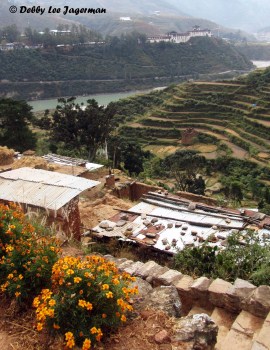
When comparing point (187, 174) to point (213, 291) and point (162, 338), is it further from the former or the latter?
point (162, 338)

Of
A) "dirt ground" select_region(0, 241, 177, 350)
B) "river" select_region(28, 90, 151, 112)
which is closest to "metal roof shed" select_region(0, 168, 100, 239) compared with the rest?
"dirt ground" select_region(0, 241, 177, 350)

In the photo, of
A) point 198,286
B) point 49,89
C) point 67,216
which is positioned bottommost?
point 49,89

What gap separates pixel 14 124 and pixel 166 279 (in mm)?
16906

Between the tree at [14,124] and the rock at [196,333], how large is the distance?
56.9 ft

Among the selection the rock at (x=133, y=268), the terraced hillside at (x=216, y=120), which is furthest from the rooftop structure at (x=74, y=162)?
the terraced hillside at (x=216, y=120)

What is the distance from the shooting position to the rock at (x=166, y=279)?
3.72 metres

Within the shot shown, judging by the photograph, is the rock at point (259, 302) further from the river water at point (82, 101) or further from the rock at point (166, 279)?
the river water at point (82, 101)

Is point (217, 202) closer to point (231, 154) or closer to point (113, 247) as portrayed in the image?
point (113, 247)

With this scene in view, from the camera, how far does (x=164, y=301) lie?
122 inches

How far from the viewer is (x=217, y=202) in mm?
10625

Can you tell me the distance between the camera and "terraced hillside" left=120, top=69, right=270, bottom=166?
28516 millimetres

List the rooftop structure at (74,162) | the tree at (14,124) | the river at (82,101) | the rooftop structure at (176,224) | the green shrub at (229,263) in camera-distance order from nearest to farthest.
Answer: the green shrub at (229,263) → the rooftop structure at (176,224) → the rooftop structure at (74,162) → the tree at (14,124) → the river at (82,101)

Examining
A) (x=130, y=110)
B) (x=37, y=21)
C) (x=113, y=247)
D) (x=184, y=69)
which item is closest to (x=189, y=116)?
(x=130, y=110)

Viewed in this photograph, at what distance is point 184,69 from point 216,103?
46.0 m
